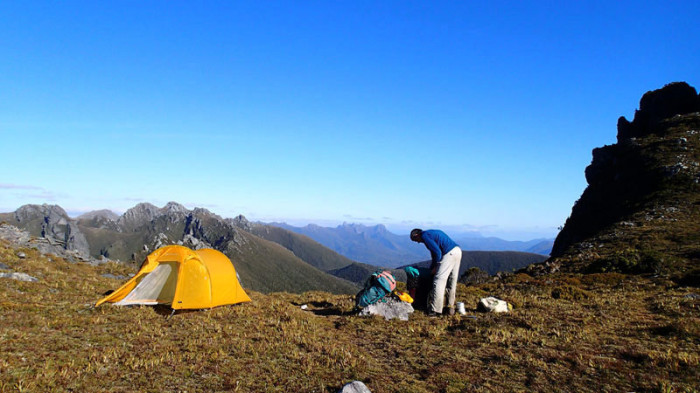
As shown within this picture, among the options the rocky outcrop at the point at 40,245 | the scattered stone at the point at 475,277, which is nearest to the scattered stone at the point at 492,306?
the scattered stone at the point at 475,277

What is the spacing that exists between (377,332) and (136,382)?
689 cm

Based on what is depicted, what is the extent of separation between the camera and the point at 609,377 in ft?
25.9

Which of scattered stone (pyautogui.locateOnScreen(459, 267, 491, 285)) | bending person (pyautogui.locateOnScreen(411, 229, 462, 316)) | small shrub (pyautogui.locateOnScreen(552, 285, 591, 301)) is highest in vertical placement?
bending person (pyautogui.locateOnScreen(411, 229, 462, 316))

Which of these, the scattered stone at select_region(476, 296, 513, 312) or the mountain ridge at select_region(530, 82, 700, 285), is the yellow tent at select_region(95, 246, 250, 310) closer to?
the scattered stone at select_region(476, 296, 513, 312)

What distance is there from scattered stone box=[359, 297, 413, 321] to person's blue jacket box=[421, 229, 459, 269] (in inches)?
75.4

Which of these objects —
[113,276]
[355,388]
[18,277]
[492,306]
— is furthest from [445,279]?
[113,276]

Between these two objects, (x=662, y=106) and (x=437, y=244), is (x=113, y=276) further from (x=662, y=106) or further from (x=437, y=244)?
(x=662, y=106)

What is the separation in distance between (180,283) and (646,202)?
57.3 meters

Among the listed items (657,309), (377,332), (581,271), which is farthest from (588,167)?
(377,332)

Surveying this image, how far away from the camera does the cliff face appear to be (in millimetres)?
28141

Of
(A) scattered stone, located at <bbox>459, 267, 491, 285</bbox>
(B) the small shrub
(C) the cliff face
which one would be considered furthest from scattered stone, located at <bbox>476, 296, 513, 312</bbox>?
(A) scattered stone, located at <bbox>459, 267, 491, 285</bbox>

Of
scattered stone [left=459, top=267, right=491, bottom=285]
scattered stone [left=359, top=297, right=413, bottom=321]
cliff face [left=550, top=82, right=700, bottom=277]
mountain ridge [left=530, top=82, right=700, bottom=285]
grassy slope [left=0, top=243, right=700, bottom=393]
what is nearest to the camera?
grassy slope [left=0, top=243, right=700, bottom=393]

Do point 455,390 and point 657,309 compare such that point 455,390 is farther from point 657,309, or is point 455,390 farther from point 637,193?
point 637,193

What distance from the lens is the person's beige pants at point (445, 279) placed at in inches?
543
